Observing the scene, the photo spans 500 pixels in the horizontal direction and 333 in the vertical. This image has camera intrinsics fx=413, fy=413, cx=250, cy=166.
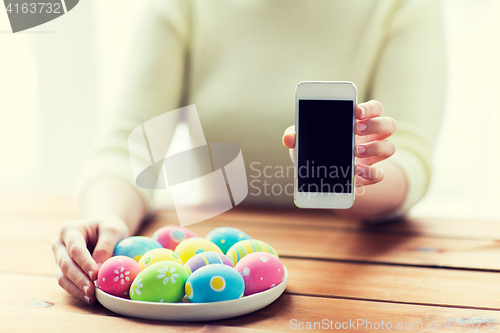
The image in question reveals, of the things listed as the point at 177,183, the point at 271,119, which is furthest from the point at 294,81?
the point at 177,183

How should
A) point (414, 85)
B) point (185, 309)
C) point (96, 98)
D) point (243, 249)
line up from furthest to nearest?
point (96, 98), point (414, 85), point (243, 249), point (185, 309)

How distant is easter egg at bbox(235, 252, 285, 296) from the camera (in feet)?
1.62

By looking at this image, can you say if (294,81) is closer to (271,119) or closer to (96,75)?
(271,119)

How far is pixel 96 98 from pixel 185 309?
1.44 m

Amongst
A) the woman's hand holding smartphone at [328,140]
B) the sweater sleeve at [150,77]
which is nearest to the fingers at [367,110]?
the woman's hand holding smartphone at [328,140]

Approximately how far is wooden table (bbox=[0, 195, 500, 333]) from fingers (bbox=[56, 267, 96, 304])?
10mm

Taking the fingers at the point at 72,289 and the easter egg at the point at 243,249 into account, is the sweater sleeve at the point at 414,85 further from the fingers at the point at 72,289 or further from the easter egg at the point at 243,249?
the fingers at the point at 72,289

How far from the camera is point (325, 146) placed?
59 cm

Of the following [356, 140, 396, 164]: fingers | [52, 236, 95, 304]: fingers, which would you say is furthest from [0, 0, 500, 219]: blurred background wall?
[52, 236, 95, 304]: fingers

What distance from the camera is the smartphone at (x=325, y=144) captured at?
23.0 inches

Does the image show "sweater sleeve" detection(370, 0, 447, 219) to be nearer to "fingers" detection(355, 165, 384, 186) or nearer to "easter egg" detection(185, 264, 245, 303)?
"fingers" detection(355, 165, 384, 186)

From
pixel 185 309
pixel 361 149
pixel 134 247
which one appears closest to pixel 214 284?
pixel 185 309

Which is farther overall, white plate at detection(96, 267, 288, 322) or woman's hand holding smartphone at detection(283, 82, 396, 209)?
woman's hand holding smartphone at detection(283, 82, 396, 209)

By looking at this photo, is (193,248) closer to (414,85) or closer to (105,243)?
(105,243)
